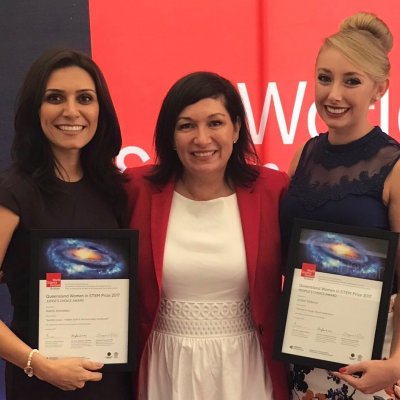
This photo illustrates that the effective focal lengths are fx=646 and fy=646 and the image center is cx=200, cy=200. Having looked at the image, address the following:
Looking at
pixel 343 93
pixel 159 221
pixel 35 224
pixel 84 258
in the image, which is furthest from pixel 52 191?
pixel 343 93

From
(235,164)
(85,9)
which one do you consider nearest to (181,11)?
(85,9)

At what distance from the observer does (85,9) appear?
3004 millimetres

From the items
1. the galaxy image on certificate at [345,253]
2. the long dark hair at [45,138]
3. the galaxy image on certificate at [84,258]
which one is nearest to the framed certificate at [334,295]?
the galaxy image on certificate at [345,253]

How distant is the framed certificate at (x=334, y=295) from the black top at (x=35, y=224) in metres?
0.52

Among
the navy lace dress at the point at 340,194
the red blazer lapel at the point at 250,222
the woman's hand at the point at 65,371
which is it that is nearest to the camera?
the woman's hand at the point at 65,371

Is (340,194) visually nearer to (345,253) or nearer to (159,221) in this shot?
(345,253)

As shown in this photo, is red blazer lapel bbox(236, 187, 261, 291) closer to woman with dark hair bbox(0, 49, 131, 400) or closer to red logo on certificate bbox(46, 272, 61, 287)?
woman with dark hair bbox(0, 49, 131, 400)

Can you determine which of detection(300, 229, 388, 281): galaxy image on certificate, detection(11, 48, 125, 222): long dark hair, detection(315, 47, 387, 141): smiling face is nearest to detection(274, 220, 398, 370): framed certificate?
detection(300, 229, 388, 281): galaxy image on certificate

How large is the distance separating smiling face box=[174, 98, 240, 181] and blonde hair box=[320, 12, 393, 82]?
1.21 ft

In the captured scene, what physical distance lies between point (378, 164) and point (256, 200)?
1.21 feet

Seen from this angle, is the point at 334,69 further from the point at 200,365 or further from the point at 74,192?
the point at 200,365

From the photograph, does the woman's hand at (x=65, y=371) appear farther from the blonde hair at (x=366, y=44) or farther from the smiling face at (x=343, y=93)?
the blonde hair at (x=366, y=44)

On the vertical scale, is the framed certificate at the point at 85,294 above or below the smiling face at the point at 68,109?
below

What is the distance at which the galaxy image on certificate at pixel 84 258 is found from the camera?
1639mm
